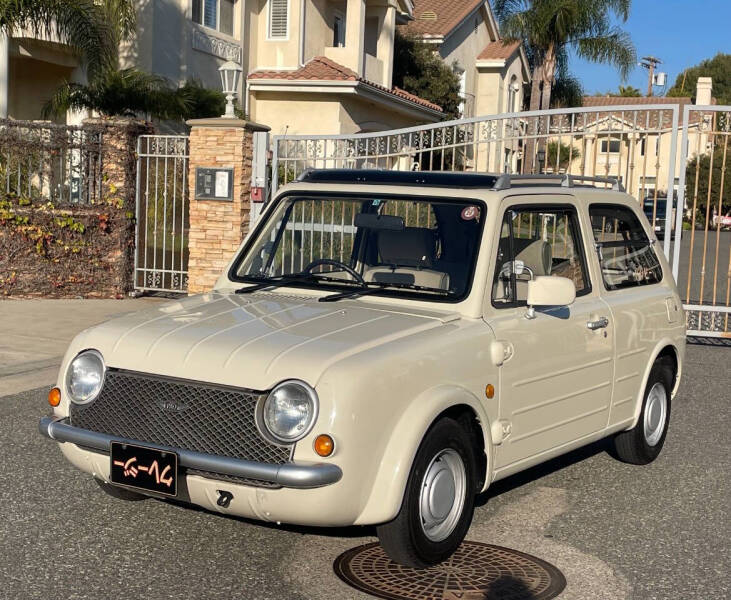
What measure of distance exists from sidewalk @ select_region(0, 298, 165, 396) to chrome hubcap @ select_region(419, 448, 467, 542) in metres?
5.12

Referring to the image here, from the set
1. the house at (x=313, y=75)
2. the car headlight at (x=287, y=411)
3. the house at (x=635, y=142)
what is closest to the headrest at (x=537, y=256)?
the car headlight at (x=287, y=411)

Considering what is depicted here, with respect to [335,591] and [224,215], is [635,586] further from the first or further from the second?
[224,215]

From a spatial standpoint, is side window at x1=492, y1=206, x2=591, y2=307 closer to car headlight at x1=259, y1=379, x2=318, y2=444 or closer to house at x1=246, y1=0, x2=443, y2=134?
car headlight at x1=259, y1=379, x2=318, y2=444

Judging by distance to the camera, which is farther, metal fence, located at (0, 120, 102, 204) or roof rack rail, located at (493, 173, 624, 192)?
metal fence, located at (0, 120, 102, 204)

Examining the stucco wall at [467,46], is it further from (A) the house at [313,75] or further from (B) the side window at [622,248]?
(B) the side window at [622,248]

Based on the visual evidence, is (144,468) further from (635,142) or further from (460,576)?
(635,142)

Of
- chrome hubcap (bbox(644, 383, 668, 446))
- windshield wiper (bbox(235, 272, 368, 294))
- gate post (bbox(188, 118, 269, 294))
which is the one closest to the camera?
windshield wiper (bbox(235, 272, 368, 294))

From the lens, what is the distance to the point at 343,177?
6.60 m

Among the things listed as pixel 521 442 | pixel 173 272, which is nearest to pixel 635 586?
pixel 521 442

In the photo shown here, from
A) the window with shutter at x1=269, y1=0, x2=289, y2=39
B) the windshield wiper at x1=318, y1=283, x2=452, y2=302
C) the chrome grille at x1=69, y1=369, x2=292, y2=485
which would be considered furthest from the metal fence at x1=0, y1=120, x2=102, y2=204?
the window with shutter at x1=269, y1=0, x2=289, y2=39

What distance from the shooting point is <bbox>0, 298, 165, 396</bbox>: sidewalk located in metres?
9.95

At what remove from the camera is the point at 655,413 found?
295 inches

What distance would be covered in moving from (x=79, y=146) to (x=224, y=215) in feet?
8.27

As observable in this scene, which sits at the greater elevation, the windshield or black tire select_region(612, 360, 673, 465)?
the windshield
